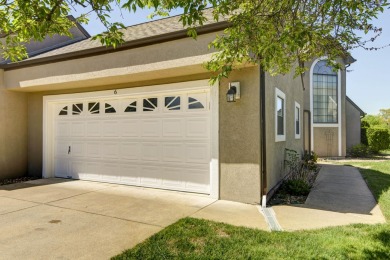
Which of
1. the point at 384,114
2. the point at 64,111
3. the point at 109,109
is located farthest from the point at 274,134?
the point at 384,114

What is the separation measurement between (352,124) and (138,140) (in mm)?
17310

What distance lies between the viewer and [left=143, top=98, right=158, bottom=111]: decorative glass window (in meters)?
7.79

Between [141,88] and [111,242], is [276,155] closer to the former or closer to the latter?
[141,88]

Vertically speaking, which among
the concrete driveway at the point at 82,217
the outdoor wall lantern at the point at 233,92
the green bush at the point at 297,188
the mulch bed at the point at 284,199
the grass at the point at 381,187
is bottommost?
the mulch bed at the point at 284,199

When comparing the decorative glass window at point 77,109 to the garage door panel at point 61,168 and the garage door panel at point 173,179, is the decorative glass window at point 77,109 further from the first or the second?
the garage door panel at point 173,179

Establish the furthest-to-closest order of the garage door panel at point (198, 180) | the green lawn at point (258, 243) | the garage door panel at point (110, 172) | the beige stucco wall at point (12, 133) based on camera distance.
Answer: the beige stucco wall at point (12, 133) → the garage door panel at point (110, 172) → the garage door panel at point (198, 180) → the green lawn at point (258, 243)

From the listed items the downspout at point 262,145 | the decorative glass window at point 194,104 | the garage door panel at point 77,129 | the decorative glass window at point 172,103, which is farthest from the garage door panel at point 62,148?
the downspout at point 262,145

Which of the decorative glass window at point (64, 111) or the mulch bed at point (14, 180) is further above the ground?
the decorative glass window at point (64, 111)

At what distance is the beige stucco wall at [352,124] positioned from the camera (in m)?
19.2

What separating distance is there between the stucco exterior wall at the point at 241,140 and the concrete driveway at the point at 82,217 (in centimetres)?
72

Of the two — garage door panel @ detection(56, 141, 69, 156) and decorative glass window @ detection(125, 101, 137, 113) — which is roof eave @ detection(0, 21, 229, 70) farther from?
garage door panel @ detection(56, 141, 69, 156)

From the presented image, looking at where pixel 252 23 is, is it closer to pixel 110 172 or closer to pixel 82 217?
pixel 82 217

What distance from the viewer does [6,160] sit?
30.7ft

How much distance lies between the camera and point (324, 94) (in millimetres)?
18438
